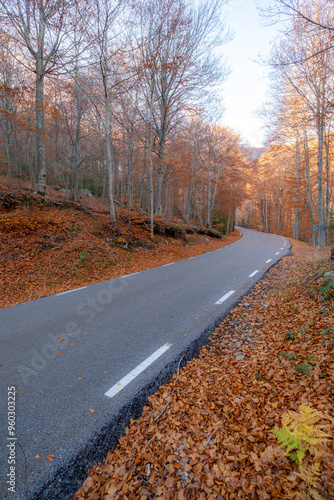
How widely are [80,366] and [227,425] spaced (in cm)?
201

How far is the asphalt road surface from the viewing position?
1.97 meters

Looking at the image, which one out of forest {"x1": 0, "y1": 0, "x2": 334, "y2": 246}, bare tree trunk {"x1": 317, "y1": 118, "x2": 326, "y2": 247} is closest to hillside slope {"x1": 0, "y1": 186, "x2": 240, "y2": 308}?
forest {"x1": 0, "y1": 0, "x2": 334, "y2": 246}

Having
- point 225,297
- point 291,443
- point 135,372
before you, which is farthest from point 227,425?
point 225,297

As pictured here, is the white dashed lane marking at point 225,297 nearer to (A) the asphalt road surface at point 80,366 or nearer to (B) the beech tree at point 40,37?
(A) the asphalt road surface at point 80,366

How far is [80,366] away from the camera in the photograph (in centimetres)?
314

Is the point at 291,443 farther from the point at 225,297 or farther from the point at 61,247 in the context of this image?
the point at 61,247

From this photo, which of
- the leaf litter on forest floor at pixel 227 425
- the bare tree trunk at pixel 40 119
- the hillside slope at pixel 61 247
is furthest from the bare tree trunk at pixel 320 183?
the bare tree trunk at pixel 40 119

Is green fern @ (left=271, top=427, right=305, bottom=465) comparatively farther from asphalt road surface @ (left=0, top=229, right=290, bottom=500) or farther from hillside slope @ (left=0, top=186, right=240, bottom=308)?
hillside slope @ (left=0, top=186, right=240, bottom=308)

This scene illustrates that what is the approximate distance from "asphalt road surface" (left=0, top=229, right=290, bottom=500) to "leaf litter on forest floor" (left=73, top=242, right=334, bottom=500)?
218 mm

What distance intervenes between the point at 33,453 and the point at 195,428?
4.93 ft

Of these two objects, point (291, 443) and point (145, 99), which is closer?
point (291, 443)

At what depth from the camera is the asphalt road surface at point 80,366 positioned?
197 centimetres

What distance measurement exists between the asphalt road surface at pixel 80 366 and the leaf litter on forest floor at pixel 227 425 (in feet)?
0.71

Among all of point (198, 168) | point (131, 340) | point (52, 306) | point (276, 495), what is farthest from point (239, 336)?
point (198, 168)
